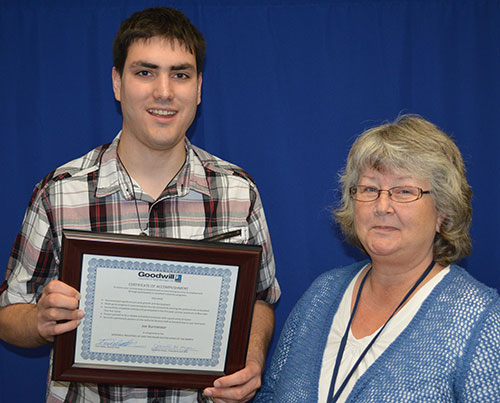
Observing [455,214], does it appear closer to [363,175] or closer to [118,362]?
[363,175]

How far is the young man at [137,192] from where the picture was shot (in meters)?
1.85

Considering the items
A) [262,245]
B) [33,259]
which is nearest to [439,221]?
[262,245]

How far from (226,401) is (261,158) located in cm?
131

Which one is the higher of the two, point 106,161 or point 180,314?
point 106,161

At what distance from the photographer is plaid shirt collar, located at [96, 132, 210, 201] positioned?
1.90m

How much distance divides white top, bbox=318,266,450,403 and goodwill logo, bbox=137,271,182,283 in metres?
0.64

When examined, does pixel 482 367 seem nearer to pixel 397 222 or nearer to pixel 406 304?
pixel 406 304

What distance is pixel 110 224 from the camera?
188cm

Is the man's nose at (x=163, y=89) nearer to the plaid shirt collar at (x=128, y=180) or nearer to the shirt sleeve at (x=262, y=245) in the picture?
the plaid shirt collar at (x=128, y=180)

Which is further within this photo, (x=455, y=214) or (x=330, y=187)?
(x=330, y=187)

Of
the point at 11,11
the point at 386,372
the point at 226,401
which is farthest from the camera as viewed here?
the point at 11,11

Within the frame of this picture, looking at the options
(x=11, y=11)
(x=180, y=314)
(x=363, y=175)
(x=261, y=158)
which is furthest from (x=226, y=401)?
(x=11, y=11)

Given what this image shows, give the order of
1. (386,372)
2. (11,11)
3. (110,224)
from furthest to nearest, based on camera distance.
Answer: (11,11)
(110,224)
(386,372)

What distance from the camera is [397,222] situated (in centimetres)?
171
